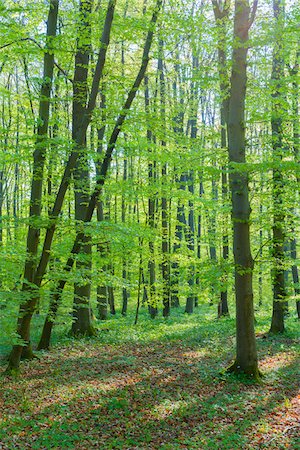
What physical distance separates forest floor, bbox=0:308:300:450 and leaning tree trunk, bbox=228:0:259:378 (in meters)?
0.70

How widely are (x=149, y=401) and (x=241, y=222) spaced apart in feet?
13.9

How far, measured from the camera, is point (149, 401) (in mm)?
7953

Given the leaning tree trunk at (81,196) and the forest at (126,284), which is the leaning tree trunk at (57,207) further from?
the leaning tree trunk at (81,196)

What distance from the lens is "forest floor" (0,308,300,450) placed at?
20.9 ft

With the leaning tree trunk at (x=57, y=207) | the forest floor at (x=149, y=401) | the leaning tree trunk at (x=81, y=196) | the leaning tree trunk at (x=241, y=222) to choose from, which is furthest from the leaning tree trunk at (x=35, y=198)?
the leaning tree trunk at (x=241, y=222)

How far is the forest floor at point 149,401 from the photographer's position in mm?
6379

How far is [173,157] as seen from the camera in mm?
12383

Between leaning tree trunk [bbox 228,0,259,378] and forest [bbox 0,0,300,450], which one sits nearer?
forest [bbox 0,0,300,450]

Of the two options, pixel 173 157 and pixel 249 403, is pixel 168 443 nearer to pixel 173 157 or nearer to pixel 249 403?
pixel 249 403

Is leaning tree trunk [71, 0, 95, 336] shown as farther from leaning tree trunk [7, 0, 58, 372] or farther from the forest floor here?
leaning tree trunk [7, 0, 58, 372]

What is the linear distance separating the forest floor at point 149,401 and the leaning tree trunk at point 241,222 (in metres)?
0.70

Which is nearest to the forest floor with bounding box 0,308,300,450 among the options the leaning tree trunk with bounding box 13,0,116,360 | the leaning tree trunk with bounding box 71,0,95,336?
the leaning tree trunk with bounding box 13,0,116,360

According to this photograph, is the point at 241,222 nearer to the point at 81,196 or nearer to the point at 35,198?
the point at 35,198

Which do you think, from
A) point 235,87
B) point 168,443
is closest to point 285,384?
point 168,443
